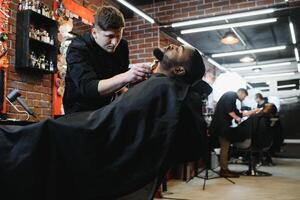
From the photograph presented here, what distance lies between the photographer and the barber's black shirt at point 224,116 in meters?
4.83

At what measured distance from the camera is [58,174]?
0.94 m

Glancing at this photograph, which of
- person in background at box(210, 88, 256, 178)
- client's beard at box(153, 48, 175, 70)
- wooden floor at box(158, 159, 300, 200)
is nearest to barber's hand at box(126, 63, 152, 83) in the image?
client's beard at box(153, 48, 175, 70)

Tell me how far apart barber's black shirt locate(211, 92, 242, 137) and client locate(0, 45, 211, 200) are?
3.99m

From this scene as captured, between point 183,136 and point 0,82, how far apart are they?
237cm

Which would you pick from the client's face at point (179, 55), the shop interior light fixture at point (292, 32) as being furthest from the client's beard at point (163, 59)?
the shop interior light fixture at point (292, 32)

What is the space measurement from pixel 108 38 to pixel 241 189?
9.62 feet

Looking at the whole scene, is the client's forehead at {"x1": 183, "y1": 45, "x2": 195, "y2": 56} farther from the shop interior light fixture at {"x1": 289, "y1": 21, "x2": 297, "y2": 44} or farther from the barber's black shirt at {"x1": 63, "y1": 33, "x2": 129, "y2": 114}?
the shop interior light fixture at {"x1": 289, "y1": 21, "x2": 297, "y2": 44}

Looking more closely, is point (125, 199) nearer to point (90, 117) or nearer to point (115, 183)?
point (115, 183)

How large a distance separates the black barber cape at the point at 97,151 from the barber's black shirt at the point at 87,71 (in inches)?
20.5

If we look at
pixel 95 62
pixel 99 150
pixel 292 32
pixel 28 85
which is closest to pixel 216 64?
pixel 292 32

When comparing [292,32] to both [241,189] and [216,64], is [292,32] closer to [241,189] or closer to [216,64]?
[216,64]

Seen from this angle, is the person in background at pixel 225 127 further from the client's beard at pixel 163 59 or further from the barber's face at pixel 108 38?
the client's beard at pixel 163 59

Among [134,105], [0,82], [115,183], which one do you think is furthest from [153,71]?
[0,82]

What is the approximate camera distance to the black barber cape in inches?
36.4
